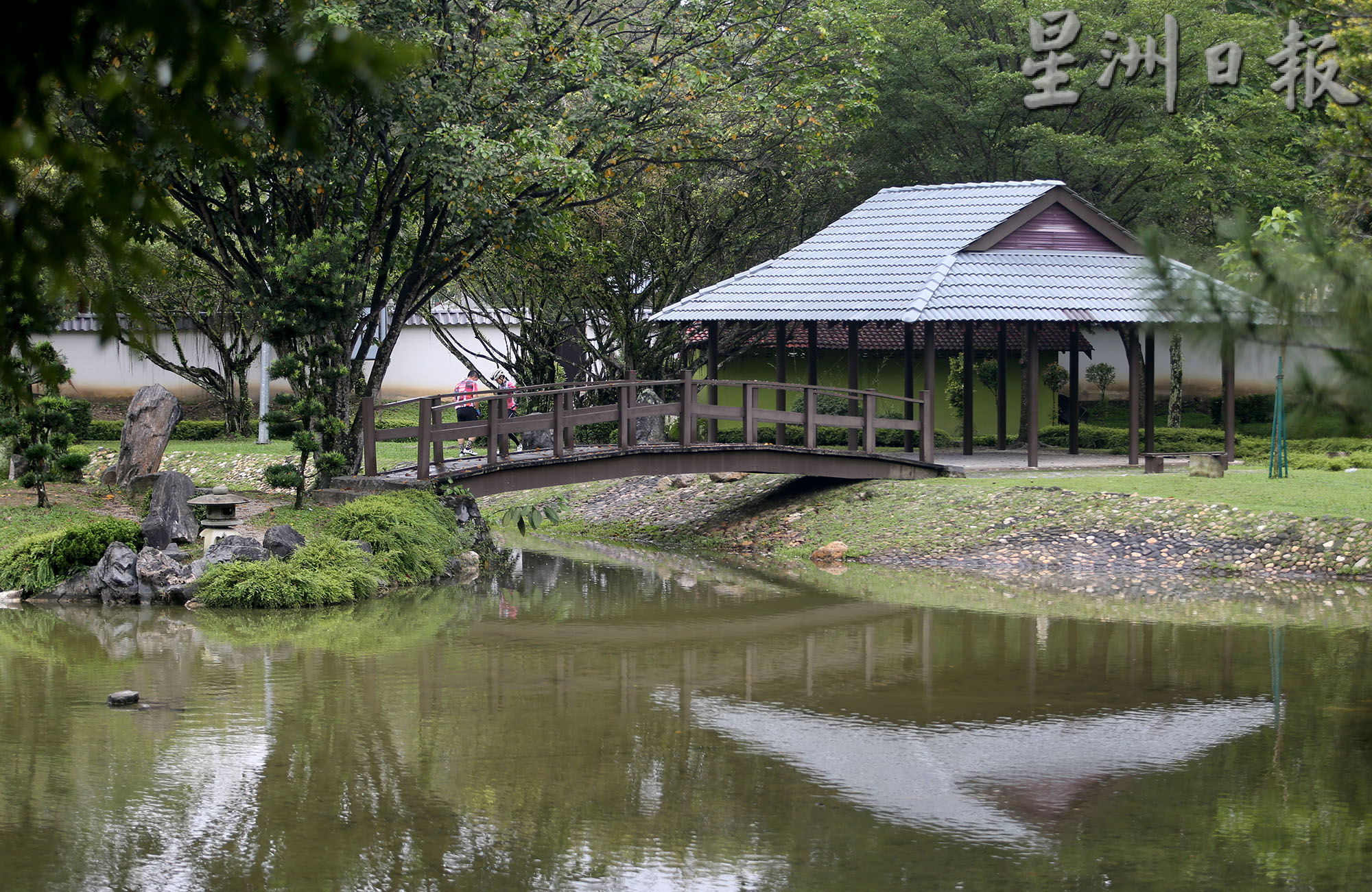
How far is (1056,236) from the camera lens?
25.5m

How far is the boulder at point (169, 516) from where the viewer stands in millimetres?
16703

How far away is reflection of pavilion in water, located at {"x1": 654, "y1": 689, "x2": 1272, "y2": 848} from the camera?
27.6 ft

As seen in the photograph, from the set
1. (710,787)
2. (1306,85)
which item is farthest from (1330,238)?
(1306,85)

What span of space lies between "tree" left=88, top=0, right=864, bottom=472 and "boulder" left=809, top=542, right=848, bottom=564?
631cm

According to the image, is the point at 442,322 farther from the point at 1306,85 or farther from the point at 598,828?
the point at 598,828

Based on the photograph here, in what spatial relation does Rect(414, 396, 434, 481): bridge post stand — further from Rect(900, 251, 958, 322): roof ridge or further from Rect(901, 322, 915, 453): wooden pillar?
Rect(901, 322, 915, 453): wooden pillar

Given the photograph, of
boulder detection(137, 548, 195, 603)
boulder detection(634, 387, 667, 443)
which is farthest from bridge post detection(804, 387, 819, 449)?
boulder detection(137, 548, 195, 603)

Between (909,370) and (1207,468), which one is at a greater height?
(909,370)

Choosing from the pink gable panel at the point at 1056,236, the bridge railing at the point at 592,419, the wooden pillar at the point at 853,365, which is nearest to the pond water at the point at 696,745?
the bridge railing at the point at 592,419

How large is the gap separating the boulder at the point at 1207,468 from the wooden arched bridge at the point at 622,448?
377 cm

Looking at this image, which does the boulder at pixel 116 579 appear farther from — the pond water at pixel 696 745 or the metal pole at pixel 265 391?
the metal pole at pixel 265 391

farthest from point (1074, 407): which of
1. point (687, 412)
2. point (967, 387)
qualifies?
point (687, 412)

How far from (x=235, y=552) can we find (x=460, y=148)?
19.9ft

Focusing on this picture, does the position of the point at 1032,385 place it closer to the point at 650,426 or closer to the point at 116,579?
the point at 650,426
